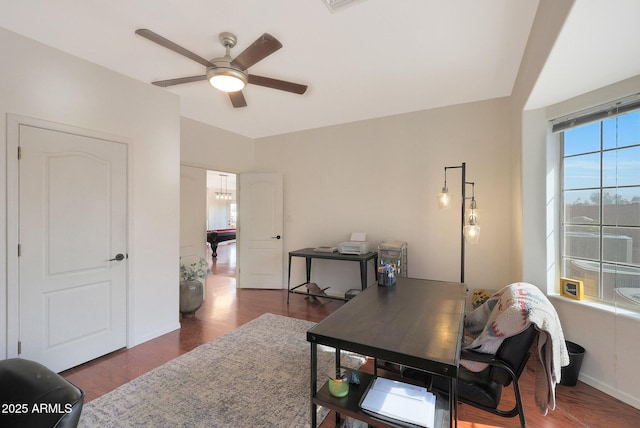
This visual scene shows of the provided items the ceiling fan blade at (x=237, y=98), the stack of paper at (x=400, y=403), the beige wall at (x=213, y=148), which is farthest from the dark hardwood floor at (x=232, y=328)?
the ceiling fan blade at (x=237, y=98)

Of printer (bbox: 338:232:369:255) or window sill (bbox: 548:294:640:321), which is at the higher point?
printer (bbox: 338:232:369:255)

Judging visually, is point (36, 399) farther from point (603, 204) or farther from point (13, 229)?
point (603, 204)

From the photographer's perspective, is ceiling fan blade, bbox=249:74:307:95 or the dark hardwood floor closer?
the dark hardwood floor

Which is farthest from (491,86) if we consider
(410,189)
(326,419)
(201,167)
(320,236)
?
(201,167)

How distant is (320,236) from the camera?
179 inches

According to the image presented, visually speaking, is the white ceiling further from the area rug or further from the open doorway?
the open doorway

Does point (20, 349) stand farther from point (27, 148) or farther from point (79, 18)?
point (79, 18)

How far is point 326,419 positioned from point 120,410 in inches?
54.6

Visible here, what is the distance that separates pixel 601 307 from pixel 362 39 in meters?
2.73

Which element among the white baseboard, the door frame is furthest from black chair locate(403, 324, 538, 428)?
the door frame

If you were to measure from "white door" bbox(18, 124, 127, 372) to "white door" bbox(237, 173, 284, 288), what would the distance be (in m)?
2.24

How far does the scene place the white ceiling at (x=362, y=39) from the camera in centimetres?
171

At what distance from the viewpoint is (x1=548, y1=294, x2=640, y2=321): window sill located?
1918mm

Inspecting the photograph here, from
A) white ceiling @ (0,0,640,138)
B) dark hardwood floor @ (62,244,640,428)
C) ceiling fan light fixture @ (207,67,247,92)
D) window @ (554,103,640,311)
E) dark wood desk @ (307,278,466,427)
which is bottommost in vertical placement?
dark hardwood floor @ (62,244,640,428)
